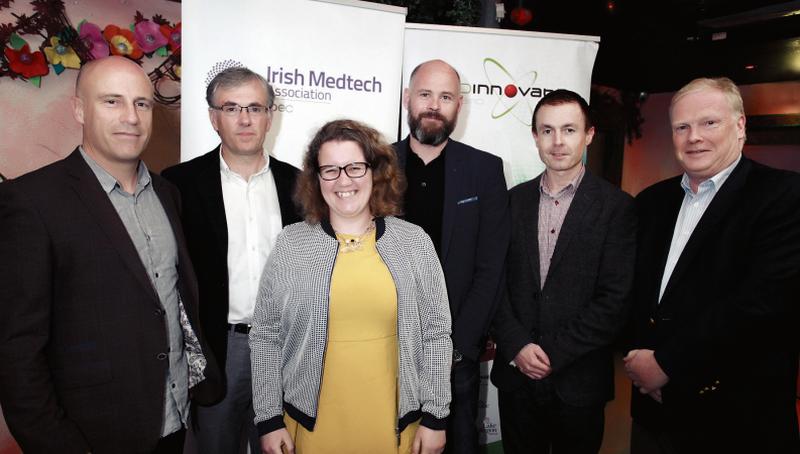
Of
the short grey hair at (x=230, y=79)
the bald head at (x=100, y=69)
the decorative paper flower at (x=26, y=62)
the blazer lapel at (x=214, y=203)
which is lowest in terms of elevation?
the blazer lapel at (x=214, y=203)

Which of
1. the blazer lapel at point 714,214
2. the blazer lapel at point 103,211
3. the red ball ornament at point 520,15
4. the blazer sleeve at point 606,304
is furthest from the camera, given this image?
the red ball ornament at point 520,15

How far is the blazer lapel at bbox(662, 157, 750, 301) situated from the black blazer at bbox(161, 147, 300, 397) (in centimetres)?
193

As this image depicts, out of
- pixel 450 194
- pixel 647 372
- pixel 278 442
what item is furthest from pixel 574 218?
pixel 278 442

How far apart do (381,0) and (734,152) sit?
2.46 metres

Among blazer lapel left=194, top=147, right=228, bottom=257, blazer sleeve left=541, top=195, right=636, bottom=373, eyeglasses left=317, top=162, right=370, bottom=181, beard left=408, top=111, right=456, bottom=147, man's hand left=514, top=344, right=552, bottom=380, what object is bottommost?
man's hand left=514, top=344, right=552, bottom=380

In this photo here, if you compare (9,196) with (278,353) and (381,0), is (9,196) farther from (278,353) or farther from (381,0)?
(381,0)

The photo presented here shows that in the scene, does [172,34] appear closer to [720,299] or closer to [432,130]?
[432,130]

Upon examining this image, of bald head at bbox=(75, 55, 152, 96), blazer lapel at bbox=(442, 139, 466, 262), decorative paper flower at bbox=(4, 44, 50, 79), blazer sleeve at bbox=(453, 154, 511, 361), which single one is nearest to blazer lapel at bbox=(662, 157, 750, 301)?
blazer sleeve at bbox=(453, 154, 511, 361)

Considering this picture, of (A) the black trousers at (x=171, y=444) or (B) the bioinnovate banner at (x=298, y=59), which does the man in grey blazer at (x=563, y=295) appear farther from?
(A) the black trousers at (x=171, y=444)

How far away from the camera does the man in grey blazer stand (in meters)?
2.16

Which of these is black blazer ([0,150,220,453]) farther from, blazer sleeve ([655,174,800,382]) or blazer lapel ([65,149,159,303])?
blazer sleeve ([655,174,800,382])

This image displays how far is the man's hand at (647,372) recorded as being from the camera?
79.7 inches

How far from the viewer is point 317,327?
1720 mm

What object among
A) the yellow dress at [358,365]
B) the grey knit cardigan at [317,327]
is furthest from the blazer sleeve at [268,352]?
the yellow dress at [358,365]
